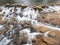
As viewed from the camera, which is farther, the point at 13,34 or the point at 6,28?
the point at 6,28

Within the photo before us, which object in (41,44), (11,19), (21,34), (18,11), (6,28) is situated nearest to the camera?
(41,44)

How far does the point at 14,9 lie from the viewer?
→ 926cm

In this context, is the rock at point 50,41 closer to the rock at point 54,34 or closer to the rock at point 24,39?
the rock at point 54,34

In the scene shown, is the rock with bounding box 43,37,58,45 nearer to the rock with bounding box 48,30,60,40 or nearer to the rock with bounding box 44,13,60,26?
the rock with bounding box 48,30,60,40

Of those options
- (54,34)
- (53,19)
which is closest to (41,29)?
(54,34)

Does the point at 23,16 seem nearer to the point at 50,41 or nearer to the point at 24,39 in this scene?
the point at 24,39

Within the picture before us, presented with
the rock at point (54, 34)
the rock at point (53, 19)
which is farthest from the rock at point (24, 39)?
the rock at point (53, 19)

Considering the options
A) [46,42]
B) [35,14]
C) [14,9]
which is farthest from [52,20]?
[14,9]

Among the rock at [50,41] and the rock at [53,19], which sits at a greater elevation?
the rock at [53,19]

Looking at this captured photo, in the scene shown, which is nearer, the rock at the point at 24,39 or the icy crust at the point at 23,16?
the rock at the point at 24,39

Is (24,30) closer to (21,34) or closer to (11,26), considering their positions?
(21,34)

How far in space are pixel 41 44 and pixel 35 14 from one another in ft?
9.49

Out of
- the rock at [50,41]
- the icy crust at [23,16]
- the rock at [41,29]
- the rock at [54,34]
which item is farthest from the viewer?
the rock at [41,29]

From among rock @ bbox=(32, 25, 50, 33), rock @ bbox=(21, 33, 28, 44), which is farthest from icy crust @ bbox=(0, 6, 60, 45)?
rock @ bbox=(32, 25, 50, 33)
